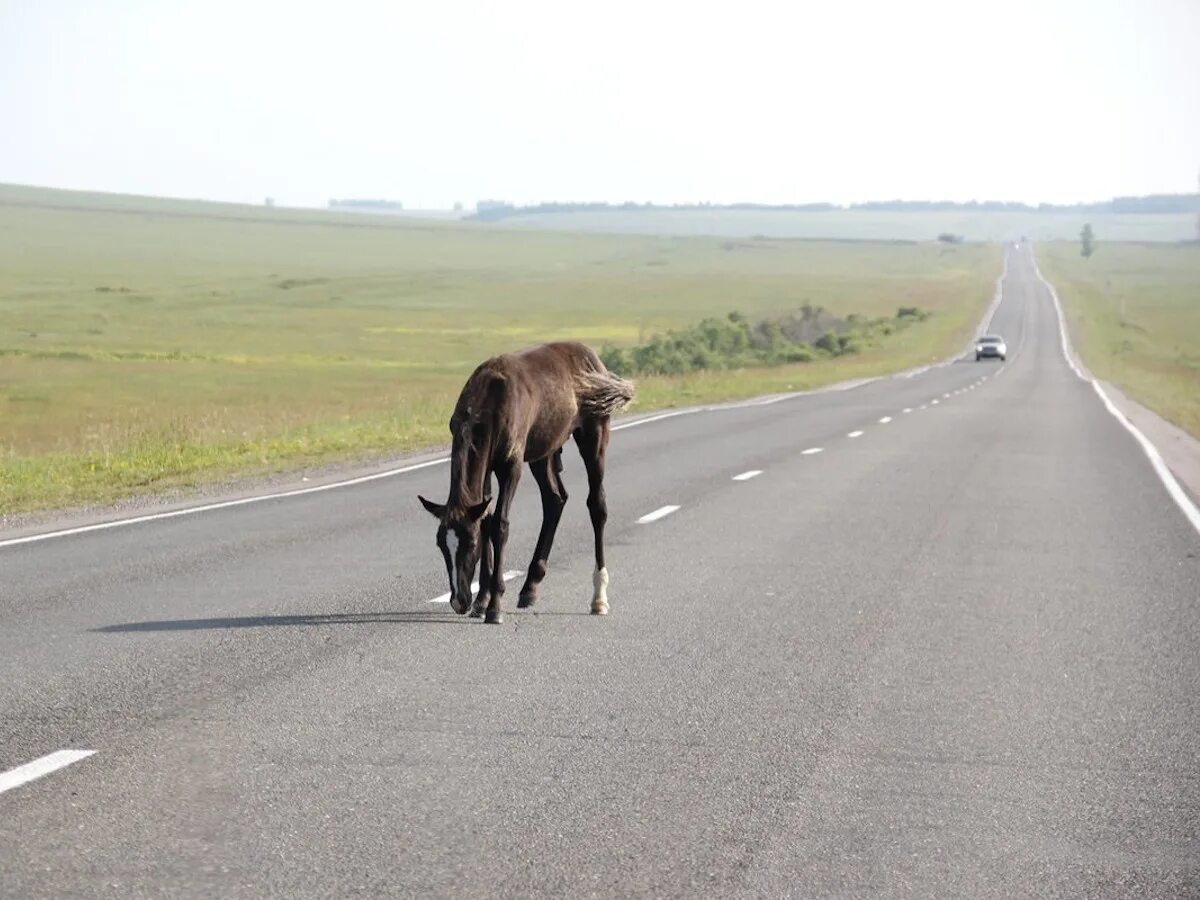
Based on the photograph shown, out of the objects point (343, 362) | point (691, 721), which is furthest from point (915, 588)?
point (343, 362)

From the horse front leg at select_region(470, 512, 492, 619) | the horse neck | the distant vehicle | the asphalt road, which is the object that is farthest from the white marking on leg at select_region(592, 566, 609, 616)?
the distant vehicle

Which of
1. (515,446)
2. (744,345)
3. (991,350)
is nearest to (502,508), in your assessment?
(515,446)

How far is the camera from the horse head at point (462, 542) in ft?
32.0

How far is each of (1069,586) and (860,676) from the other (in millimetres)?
4286

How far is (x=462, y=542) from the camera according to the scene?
9906mm

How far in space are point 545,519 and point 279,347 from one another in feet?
260

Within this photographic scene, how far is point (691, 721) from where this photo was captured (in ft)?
27.1

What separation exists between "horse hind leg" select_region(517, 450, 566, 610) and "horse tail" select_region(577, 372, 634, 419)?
361 mm

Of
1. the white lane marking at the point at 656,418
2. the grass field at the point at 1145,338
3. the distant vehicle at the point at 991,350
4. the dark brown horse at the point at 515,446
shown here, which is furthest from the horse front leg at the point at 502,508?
the distant vehicle at the point at 991,350

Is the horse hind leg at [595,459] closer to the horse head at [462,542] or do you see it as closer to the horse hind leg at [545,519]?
the horse hind leg at [545,519]

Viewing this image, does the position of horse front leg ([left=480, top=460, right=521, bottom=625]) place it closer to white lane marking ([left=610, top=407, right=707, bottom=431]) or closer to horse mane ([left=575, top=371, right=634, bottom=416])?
horse mane ([left=575, top=371, right=634, bottom=416])

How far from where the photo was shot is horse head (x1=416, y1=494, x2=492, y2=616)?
32.0ft

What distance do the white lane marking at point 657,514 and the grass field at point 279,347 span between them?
19.3ft

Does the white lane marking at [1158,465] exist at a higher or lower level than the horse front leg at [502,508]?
lower
